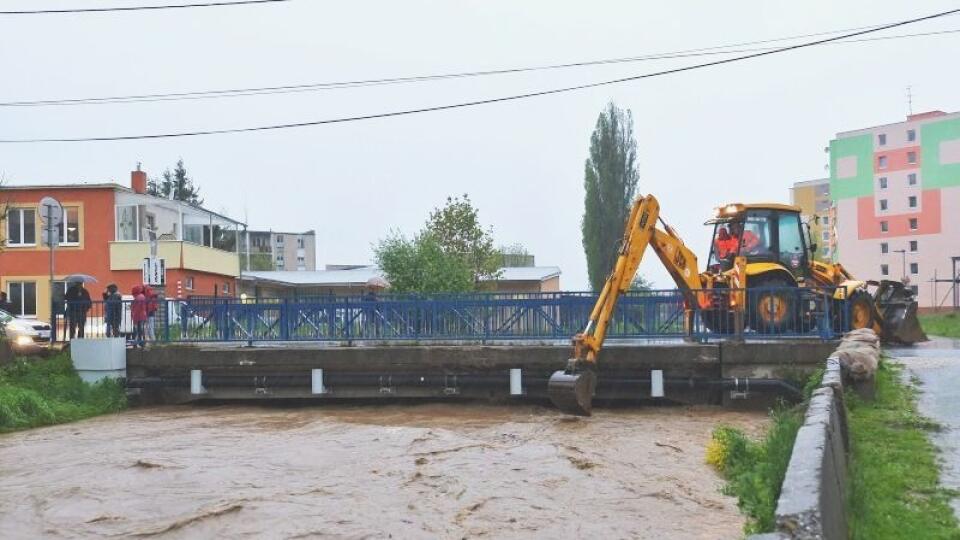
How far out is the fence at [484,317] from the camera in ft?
60.1

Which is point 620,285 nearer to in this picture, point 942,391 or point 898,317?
point 942,391

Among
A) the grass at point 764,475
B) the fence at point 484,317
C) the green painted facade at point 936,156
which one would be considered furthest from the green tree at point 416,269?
the green painted facade at point 936,156

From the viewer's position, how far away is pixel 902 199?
73.8 metres

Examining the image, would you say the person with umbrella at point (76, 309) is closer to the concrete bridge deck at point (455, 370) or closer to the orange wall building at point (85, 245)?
the concrete bridge deck at point (455, 370)

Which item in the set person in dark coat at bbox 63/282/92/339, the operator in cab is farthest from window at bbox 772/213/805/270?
person in dark coat at bbox 63/282/92/339

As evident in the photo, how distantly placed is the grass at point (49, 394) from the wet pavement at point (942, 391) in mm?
14998

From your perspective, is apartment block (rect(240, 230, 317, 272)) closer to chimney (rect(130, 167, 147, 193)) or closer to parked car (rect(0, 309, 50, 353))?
chimney (rect(130, 167, 147, 193))

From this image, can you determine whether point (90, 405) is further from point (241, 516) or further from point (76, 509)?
point (241, 516)

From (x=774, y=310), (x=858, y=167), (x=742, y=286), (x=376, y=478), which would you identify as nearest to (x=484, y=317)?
(x=742, y=286)

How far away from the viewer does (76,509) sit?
11.0 metres

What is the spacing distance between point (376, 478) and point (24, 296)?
99.8ft

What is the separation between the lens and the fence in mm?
18328

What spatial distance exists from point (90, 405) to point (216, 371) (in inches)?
100

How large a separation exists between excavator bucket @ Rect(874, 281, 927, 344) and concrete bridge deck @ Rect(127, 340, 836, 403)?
4.70m
